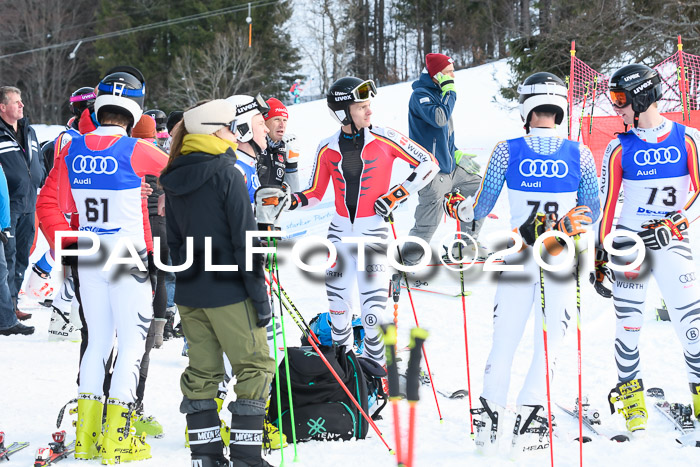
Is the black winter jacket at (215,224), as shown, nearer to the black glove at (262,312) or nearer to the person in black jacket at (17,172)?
the black glove at (262,312)

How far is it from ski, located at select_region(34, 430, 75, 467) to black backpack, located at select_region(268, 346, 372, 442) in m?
1.27

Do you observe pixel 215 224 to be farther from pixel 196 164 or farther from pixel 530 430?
pixel 530 430

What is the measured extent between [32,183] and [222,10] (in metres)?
28.4

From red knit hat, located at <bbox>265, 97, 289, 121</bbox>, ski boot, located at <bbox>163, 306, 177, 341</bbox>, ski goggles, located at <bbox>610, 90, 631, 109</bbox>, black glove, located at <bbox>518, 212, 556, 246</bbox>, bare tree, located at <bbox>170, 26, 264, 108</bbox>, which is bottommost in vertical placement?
ski boot, located at <bbox>163, 306, 177, 341</bbox>

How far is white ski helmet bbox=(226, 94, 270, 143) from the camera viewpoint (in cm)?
403

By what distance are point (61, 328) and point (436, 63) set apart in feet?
16.2

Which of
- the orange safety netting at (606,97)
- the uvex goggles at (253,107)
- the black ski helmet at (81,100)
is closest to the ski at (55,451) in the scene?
the uvex goggles at (253,107)

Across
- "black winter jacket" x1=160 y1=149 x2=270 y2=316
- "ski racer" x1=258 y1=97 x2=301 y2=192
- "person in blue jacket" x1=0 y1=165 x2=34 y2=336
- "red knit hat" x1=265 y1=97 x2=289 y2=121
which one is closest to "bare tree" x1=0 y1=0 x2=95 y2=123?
"person in blue jacket" x1=0 y1=165 x2=34 y2=336

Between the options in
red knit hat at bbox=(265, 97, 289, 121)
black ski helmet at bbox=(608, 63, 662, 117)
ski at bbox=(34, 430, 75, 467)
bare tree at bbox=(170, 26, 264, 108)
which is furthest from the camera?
bare tree at bbox=(170, 26, 264, 108)

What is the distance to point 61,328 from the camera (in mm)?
6832

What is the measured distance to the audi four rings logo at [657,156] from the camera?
436 cm

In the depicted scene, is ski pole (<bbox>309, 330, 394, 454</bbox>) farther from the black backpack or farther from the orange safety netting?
the orange safety netting

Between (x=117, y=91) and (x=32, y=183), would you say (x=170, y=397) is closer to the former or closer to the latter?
(x=117, y=91)

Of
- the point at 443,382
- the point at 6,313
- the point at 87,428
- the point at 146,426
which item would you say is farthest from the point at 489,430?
the point at 6,313
